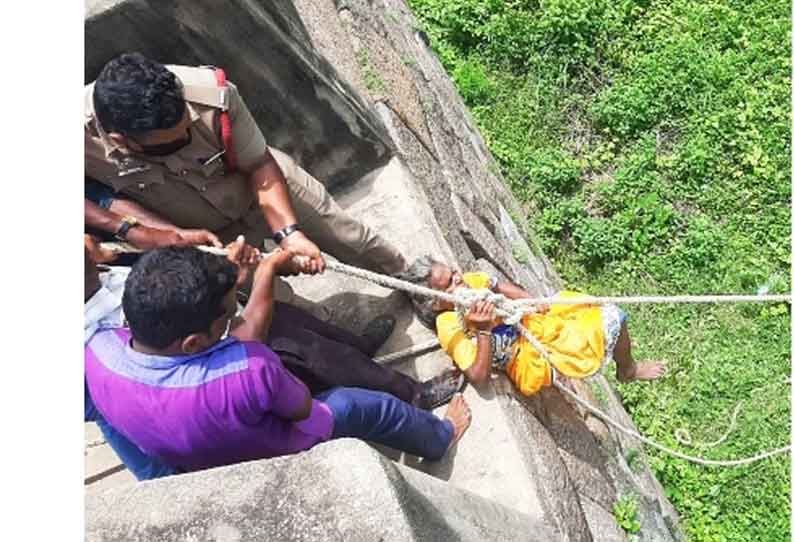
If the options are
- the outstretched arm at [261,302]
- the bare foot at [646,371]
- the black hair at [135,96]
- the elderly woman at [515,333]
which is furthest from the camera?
the bare foot at [646,371]

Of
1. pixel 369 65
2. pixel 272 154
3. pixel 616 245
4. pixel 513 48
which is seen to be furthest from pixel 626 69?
pixel 272 154

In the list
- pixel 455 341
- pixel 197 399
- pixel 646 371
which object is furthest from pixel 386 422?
pixel 646 371

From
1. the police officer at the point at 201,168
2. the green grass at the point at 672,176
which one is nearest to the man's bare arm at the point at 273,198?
the police officer at the point at 201,168

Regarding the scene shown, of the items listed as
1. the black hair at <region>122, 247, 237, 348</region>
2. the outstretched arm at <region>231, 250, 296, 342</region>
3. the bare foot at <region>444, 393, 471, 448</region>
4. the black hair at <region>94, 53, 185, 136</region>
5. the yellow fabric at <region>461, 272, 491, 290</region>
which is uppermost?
the black hair at <region>94, 53, 185, 136</region>

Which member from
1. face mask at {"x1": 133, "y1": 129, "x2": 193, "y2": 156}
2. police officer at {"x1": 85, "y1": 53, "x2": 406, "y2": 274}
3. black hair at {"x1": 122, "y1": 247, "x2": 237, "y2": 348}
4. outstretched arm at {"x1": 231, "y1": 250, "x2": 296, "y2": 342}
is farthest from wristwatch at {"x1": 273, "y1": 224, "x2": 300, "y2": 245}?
black hair at {"x1": 122, "y1": 247, "x2": 237, "y2": 348}

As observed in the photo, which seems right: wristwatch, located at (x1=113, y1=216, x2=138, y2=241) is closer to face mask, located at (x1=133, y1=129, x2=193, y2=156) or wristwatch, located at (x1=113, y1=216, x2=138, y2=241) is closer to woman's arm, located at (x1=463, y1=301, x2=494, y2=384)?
face mask, located at (x1=133, y1=129, x2=193, y2=156)

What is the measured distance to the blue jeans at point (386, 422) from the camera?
3037 millimetres

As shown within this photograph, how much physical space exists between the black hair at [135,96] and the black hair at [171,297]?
0.53 metres

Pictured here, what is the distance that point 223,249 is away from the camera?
10.3ft

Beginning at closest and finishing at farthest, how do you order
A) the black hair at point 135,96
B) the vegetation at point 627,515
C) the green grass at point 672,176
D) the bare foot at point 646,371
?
the black hair at point 135,96 < the vegetation at point 627,515 < the bare foot at point 646,371 < the green grass at point 672,176

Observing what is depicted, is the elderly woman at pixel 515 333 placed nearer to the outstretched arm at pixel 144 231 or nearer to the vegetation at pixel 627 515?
the vegetation at pixel 627 515

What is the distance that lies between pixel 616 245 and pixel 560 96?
56.1 inches

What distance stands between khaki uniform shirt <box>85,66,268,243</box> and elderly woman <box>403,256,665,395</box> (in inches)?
33.1

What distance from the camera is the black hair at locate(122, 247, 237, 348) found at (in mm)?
2465
